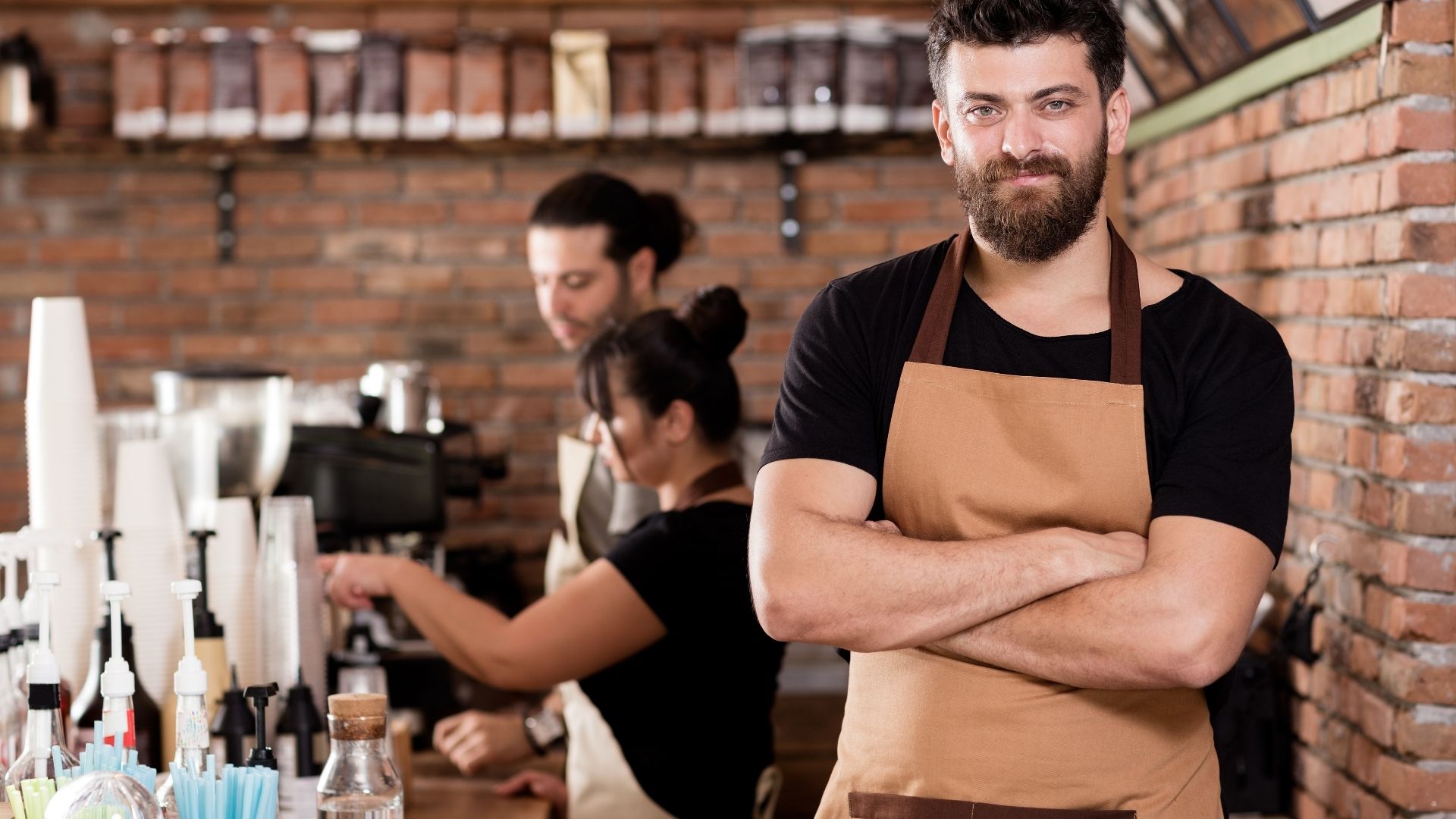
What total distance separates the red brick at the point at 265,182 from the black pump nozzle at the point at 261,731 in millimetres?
3100

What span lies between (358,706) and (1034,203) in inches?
35.4

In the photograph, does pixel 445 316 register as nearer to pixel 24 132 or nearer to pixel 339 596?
pixel 24 132

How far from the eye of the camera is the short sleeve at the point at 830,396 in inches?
66.2

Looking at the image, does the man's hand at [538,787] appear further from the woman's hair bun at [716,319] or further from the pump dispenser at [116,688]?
the pump dispenser at [116,688]

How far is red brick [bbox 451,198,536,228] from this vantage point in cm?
438

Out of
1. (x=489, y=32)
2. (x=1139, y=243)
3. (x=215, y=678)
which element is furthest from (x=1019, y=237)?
(x=489, y=32)

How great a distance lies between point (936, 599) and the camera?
1535 millimetres

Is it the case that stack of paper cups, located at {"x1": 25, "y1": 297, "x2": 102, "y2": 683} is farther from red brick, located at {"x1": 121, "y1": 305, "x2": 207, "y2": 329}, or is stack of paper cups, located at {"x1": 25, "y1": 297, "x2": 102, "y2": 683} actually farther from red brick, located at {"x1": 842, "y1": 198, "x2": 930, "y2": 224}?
red brick, located at {"x1": 842, "y1": 198, "x2": 930, "y2": 224}

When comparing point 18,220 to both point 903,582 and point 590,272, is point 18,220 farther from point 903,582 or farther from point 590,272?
point 903,582

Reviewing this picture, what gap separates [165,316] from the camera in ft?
14.4

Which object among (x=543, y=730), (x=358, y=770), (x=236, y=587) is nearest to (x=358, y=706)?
(x=358, y=770)

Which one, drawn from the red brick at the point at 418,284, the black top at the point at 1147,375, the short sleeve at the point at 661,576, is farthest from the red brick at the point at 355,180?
the black top at the point at 1147,375

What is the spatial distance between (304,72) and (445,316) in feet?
2.64

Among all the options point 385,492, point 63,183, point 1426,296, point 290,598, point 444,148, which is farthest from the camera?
point 63,183
